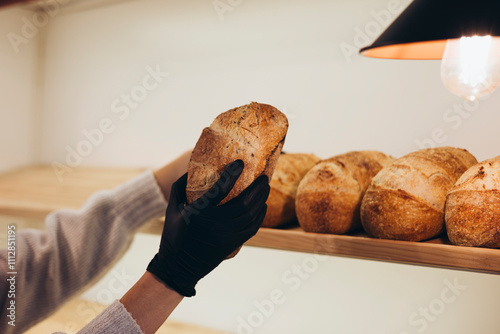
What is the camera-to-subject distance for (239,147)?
0.98 metres

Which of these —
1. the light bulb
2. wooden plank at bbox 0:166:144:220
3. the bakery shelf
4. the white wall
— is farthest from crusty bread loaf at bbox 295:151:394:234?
the white wall

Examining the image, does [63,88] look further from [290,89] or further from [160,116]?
[290,89]

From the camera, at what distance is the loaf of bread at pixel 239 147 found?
38.3 inches

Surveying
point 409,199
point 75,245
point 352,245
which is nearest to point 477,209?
point 409,199

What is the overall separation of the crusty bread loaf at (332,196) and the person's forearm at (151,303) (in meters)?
0.42

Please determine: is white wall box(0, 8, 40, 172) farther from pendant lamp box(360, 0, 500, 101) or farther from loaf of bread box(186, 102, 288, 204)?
pendant lamp box(360, 0, 500, 101)

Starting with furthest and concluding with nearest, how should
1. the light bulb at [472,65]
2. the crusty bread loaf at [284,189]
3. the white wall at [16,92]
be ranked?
the white wall at [16,92], the crusty bread loaf at [284,189], the light bulb at [472,65]

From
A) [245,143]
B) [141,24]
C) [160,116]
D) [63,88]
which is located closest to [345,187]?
[245,143]

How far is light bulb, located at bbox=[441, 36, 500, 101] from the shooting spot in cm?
88

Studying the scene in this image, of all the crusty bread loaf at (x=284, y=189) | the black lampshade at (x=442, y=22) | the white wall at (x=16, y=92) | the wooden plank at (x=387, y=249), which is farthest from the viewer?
the white wall at (x=16, y=92)

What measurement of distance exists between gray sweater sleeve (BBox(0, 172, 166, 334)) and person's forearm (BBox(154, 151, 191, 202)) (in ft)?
0.07

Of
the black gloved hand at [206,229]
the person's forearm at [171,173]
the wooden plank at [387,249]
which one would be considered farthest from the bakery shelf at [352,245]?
the black gloved hand at [206,229]

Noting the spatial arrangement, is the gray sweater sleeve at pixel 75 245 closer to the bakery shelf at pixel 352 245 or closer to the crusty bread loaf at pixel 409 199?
the bakery shelf at pixel 352 245

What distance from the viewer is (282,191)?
1.33 metres
